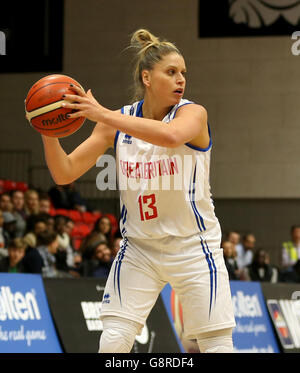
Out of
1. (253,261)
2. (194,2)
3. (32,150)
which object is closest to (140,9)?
(194,2)

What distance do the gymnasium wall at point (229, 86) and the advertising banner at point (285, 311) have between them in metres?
6.68

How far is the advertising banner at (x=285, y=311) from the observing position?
28.8 ft

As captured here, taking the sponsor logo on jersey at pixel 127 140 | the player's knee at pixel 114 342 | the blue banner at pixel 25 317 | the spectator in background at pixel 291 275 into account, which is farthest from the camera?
the spectator in background at pixel 291 275

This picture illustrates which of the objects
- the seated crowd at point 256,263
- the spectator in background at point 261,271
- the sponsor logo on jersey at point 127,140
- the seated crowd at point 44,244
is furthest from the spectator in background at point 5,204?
the sponsor logo on jersey at point 127,140

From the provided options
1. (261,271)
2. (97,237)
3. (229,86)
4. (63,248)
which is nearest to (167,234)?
(63,248)

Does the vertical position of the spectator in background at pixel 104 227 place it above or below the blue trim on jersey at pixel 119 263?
below

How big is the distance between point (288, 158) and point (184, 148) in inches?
479

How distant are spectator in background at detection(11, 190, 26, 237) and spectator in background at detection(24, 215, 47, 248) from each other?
866 millimetres

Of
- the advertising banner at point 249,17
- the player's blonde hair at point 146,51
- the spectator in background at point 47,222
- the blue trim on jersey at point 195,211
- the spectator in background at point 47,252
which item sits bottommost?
the spectator in background at point 47,252

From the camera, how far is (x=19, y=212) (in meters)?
10.7

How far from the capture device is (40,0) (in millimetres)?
14023

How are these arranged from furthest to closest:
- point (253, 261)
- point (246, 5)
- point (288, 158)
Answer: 1. point (288, 158)
2. point (246, 5)
3. point (253, 261)

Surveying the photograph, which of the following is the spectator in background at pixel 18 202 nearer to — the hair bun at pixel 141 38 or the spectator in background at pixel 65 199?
the spectator in background at pixel 65 199
